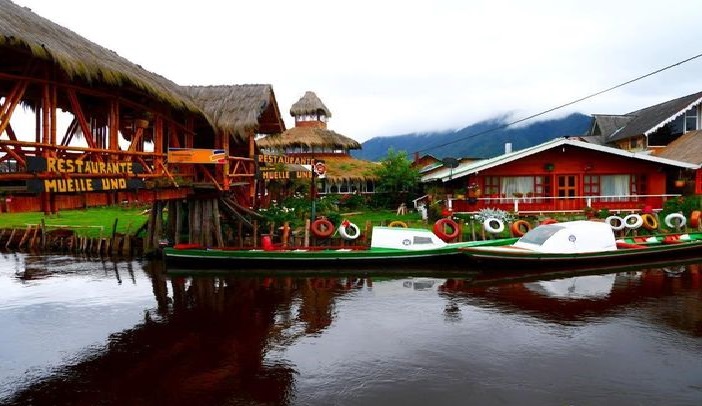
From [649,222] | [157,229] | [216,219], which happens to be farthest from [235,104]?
[649,222]

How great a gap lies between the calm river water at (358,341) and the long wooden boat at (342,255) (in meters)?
1.28

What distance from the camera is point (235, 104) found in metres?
22.2

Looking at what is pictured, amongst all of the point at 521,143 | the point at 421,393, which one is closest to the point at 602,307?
the point at 421,393

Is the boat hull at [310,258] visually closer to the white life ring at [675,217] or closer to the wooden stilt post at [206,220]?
the wooden stilt post at [206,220]

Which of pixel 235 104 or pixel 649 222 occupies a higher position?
pixel 235 104

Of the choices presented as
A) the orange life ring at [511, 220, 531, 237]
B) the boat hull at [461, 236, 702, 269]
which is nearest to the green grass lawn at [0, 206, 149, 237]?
the boat hull at [461, 236, 702, 269]

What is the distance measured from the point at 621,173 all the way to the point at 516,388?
24877 millimetres

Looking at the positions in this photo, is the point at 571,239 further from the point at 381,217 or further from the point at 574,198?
the point at 381,217

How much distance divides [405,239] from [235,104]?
9487 millimetres

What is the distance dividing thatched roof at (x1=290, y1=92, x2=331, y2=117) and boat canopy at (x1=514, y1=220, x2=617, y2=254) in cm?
3006

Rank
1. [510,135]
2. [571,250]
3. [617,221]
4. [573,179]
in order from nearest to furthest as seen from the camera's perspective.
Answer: [571,250] < [617,221] < [573,179] < [510,135]

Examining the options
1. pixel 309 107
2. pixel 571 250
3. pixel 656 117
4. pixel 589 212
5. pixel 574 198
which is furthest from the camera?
pixel 309 107

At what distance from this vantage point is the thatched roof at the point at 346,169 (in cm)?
3903

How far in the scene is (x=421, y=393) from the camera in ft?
32.5
